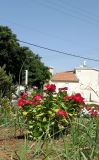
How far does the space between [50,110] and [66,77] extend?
8032 centimetres

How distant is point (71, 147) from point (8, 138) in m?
3.20

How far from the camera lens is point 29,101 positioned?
851 cm

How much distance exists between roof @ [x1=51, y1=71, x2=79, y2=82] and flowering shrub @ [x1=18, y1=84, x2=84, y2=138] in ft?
253

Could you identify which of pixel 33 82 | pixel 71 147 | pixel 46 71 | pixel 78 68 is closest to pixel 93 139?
pixel 71 147

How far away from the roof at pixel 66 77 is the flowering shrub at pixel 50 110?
77033 mm

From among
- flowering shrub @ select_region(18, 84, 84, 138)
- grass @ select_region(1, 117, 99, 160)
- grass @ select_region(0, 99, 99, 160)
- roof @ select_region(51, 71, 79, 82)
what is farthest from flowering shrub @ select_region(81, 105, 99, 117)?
roof @ select_region(51, 71, 79, 82)

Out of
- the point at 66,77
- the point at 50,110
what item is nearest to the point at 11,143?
the point at 50,110

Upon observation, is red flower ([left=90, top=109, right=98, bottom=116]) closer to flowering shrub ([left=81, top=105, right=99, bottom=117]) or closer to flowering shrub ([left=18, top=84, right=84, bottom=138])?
flowering shrub ([left=81, top=105, right=99, bottom=117])

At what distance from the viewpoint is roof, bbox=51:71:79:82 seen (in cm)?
8597

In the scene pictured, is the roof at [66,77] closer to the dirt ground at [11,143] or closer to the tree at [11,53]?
the tree at [11,53]

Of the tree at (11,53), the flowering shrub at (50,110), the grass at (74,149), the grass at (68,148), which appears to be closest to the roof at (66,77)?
the tree at (11,53)

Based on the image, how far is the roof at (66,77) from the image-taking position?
86.0 meters

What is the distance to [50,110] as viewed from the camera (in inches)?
315

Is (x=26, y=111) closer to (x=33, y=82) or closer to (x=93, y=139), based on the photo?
(x=93, y=139)
